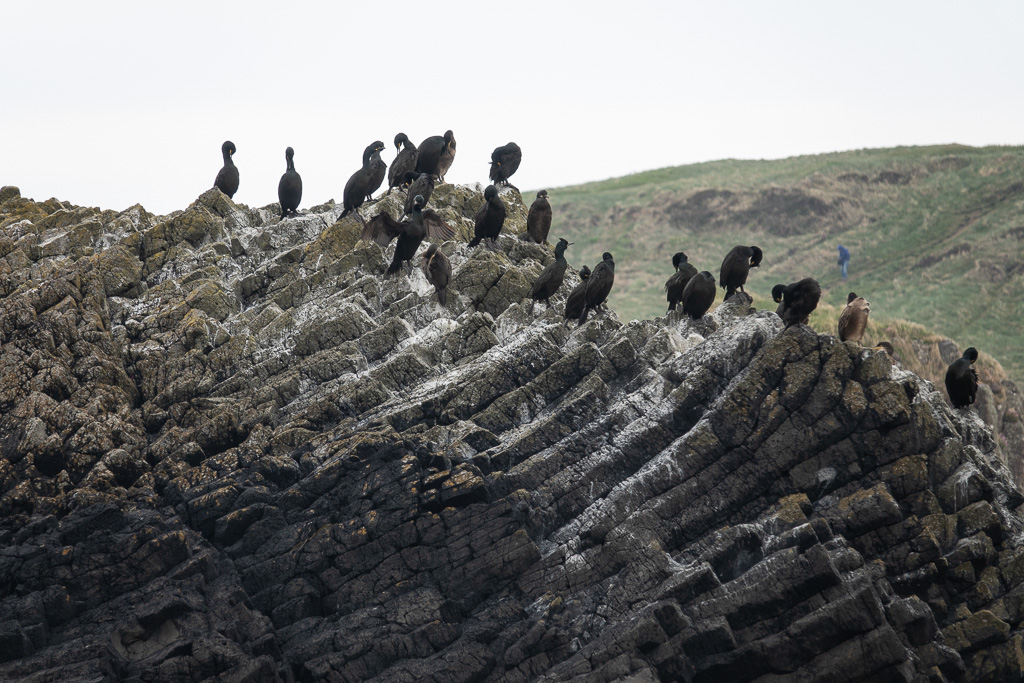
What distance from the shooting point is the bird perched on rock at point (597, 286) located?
21188 mm

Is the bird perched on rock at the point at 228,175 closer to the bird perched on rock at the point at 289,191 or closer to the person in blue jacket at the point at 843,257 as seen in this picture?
the bird perched on rock at the point at 289,191

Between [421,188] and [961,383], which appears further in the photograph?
[421,188]

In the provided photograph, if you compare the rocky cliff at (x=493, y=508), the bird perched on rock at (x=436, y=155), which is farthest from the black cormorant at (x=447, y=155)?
the rocky cliff at (x=493, y=508)

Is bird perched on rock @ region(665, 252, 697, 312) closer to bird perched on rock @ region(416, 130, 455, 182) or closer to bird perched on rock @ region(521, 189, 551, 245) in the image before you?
bird perched on rock @ region(521, 189, 551, 245)

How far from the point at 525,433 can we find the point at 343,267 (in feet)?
27.4

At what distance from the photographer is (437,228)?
2505cm

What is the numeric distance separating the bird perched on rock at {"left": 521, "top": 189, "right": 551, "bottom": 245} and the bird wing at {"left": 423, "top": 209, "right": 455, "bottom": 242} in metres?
2.40

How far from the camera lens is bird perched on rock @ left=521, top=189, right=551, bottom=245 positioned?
26094 millimetres

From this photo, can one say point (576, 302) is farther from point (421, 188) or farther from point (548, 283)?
point (421, 188)

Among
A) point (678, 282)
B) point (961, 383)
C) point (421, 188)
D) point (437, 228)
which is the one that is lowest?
point (961, 383)

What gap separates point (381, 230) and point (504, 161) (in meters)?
6.13

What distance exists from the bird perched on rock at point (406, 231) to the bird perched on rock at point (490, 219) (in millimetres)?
795

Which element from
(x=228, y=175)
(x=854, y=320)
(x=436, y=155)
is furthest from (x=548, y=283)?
(x=228, y=175)

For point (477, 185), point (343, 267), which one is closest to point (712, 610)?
point (343, 267)
